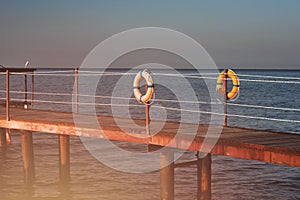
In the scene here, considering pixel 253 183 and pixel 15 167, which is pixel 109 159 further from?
pixel 253 183

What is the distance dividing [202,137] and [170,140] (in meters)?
0.50

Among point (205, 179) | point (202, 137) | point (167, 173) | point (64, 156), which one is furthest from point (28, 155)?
point (202, 137)

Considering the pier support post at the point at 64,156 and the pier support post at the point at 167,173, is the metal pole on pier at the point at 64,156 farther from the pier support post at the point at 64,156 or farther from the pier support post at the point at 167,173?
the pier support post at the point at 167,173

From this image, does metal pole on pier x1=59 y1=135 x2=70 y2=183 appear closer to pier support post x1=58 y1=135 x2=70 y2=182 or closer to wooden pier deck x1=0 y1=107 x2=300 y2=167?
pier support post x1=58 y1=135 x2=70 y2=182

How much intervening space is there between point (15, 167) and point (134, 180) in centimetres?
390

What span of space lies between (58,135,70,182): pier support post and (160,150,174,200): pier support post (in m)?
3.38

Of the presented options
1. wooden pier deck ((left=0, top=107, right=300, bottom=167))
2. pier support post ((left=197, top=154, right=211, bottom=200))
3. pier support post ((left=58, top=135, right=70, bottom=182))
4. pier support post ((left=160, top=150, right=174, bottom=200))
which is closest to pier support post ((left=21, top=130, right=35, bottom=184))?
pier support post ((left=58, top=135, right=70, bottom=182))

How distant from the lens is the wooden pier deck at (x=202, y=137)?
7480mm

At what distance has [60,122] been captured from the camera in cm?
1057

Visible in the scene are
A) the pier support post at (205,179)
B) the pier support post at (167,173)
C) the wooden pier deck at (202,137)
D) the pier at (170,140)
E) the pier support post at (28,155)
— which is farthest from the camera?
the pier support post at (28,155)

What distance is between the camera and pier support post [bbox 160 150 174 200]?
9.23 meters

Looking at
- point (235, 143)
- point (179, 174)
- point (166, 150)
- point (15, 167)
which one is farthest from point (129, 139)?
point (15, 167)

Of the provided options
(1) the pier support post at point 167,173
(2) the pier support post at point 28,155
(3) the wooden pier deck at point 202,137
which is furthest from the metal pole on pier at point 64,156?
(1) the pier support post at point 167,173

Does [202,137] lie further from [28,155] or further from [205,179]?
[28,155]
